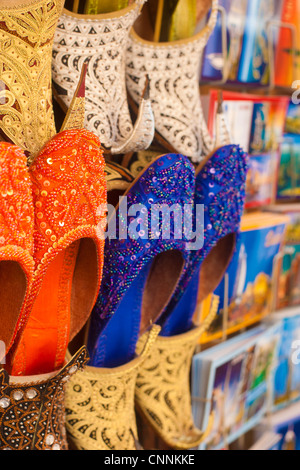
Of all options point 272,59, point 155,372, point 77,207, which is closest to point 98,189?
point 77,207

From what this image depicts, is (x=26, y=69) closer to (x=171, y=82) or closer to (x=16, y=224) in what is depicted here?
(x=16, y=224)

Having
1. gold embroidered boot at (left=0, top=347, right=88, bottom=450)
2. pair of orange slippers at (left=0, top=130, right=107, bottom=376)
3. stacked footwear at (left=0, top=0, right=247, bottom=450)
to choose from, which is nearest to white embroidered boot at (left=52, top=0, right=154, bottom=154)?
stacked footwear at (left=0, top=0, right=247, bottom=450)

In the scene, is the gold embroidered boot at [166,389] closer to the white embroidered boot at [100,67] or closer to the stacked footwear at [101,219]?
the stacked footwear at [101,219]

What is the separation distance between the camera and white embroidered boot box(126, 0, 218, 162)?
67 cm

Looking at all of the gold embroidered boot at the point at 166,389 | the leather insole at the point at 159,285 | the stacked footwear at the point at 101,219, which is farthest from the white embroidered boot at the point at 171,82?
the gold embroidered boot at the point at 166,389

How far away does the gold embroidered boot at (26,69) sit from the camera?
0.47 metres

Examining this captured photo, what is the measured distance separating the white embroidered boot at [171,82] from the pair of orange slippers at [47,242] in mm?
208

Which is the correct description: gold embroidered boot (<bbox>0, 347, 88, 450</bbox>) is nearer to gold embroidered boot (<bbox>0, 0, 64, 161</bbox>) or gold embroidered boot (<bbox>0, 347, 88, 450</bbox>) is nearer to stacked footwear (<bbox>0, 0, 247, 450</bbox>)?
stacked footwear (<bbox>0, 0, 247, 450</bbox>)

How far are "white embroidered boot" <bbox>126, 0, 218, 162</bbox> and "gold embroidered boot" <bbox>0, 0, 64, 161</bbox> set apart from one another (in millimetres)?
190

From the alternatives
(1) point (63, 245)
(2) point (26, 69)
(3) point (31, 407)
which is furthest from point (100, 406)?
(2) point (26, 69)

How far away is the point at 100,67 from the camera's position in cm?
59

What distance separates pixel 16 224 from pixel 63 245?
0.06 m
